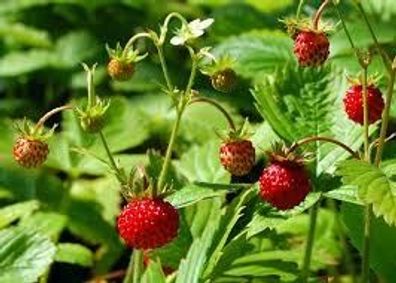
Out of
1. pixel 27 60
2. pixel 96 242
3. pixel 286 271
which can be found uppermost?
pixel 27 60

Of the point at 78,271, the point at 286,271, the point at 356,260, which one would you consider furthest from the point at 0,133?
the point at 286,271

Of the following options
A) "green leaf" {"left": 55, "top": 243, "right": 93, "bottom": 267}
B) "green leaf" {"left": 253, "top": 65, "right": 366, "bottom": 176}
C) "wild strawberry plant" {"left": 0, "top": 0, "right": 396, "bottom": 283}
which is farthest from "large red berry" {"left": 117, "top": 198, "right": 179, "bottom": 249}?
"green leaf" {"left": 55, "top": 243, "right": 93, "bottom": 267}

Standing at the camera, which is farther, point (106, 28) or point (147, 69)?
point (106, 28)

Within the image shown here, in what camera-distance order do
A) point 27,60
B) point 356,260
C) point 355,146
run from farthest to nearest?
1. point 27,60
2. point 356,260
3. point 355,146

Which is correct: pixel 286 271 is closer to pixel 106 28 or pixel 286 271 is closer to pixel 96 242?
pixel 96 242

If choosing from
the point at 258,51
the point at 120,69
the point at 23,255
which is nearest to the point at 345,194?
the point at 120,69

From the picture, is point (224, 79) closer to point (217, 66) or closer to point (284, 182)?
point (217, 66)

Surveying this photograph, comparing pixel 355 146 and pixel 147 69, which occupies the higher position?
pixel 147 69

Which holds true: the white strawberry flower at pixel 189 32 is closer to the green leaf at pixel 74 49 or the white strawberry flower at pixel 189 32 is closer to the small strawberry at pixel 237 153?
the small strawberry at pixel 237 153

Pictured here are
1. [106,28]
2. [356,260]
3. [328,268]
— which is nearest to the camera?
[328,268]
